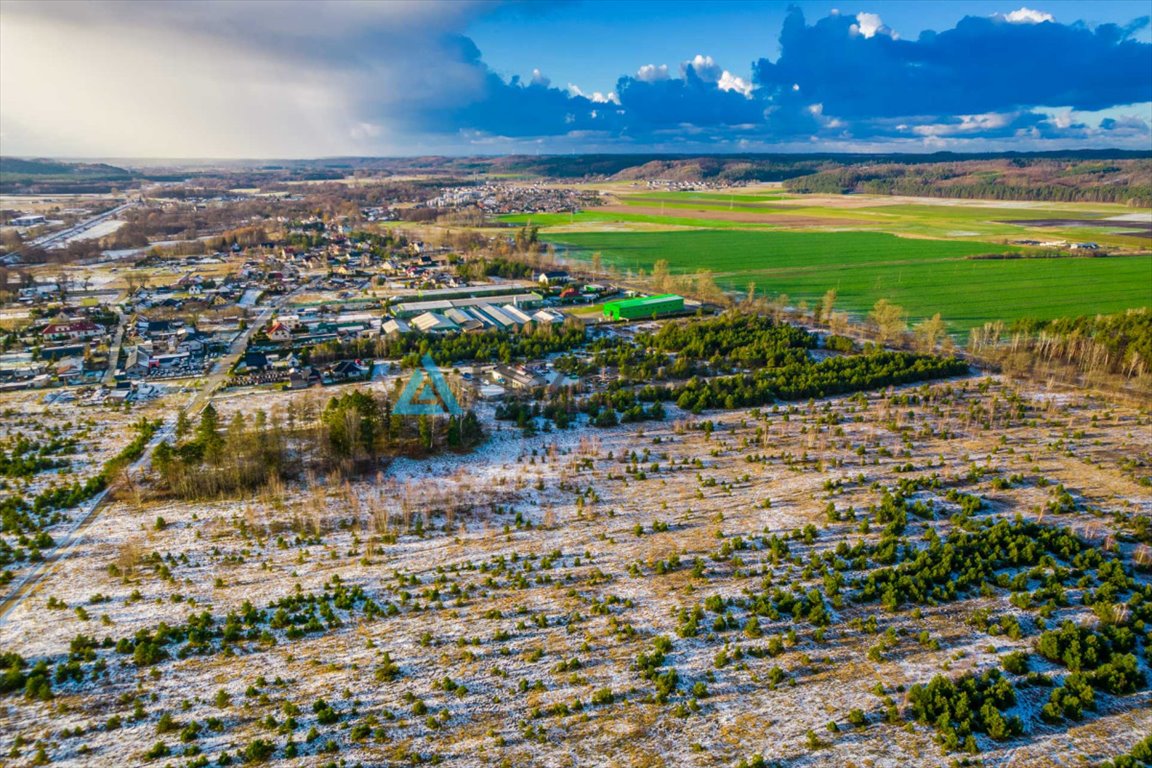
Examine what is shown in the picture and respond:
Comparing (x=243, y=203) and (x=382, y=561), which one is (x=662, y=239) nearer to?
(x=382, y=561)

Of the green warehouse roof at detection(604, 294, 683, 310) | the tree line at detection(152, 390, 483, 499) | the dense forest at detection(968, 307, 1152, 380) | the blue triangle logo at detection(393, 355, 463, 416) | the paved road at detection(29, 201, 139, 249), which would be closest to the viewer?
the tree line at detection(152, 390, 483, 499)

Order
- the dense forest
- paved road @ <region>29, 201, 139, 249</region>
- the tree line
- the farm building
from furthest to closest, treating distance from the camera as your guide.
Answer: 1. paved road @ <region>29, 201, 139, 249</region>
2. the farm building
3. the dense forest
4. the tree line

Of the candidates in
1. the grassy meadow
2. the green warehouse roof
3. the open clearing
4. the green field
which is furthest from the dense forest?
the green warehouse roof

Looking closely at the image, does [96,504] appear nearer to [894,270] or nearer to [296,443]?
[296,443]

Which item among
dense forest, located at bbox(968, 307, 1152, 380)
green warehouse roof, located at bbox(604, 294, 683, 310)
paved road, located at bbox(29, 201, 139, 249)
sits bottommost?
dense forest, located at bbox(968, 307, 1152, 380)

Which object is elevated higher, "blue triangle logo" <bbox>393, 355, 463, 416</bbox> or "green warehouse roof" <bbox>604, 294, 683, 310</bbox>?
"green warehouse roof" <bbox>604, 294, 683, 310</bbox>

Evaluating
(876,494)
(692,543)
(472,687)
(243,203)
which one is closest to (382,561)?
(472,687)

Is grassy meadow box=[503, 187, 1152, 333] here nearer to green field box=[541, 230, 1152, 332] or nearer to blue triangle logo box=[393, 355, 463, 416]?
green field box=[541, 230, 1152, 332]

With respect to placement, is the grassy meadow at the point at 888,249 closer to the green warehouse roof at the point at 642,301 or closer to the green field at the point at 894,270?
the green field at the point at 894,270
